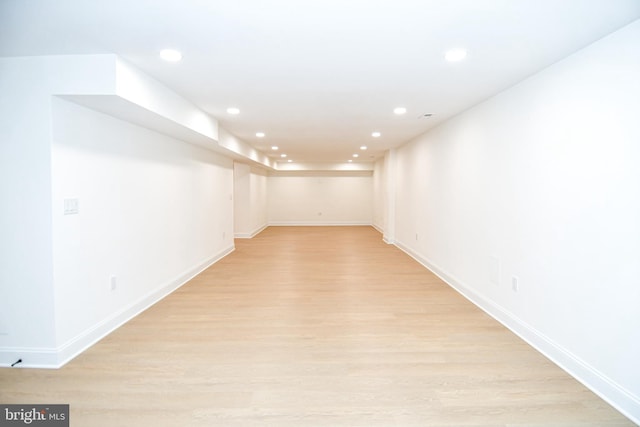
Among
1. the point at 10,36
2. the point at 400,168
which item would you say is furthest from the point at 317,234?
the point at 10,36

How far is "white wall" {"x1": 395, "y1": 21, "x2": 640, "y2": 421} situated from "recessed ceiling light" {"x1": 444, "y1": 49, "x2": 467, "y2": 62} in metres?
0.77

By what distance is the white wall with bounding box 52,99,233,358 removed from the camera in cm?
263

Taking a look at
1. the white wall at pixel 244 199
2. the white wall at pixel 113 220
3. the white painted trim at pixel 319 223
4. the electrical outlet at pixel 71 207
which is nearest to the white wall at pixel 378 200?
the white painted trim at pixel 319 223

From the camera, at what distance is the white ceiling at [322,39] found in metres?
1.86

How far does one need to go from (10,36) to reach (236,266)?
169 inches

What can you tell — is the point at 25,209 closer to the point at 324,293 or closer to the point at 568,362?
the point at 324,293

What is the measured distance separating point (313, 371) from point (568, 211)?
7.11ft

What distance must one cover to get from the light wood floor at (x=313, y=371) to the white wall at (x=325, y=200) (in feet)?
28.3

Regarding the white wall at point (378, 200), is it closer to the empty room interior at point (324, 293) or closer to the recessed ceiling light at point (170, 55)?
the empty room interior at point (324, 293)

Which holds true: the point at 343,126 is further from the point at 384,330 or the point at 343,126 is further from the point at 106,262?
the point at 106,262

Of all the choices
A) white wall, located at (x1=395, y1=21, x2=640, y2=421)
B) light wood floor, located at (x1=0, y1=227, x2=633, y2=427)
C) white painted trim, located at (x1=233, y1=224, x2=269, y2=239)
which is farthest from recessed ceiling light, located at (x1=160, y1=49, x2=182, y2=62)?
white painted trim, located at (x1=233, y1=224, x2=269, y2=239)

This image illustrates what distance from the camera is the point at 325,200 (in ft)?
42.3

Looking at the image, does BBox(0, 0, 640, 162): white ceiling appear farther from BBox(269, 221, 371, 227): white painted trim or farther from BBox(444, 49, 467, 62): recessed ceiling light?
BBox(269, 221, 371, 227): white painted trim

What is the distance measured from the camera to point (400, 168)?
7734 mm
